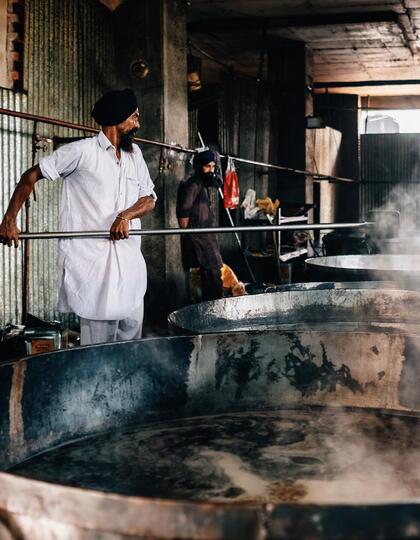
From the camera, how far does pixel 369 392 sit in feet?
9.20

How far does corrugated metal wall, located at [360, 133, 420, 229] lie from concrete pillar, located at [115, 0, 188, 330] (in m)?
11.5

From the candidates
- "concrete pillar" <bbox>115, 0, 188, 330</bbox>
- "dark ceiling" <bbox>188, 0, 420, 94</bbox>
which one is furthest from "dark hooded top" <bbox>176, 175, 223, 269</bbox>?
"dark ceiling" <bbox>188, 0, 420, 94</bbox>

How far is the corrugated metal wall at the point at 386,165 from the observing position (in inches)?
765

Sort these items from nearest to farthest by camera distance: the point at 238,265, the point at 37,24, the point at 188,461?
the point at 188,461 < the point at 37,24 < the point at 238,265

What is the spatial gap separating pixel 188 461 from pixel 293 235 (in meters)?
10.3

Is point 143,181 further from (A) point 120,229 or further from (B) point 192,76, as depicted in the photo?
(B) point 192,76

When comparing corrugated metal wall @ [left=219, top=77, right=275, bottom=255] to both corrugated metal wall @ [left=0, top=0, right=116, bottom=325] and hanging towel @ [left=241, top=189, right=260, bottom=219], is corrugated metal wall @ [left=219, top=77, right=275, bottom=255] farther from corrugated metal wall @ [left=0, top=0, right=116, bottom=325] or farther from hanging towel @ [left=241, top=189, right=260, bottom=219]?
corrugated metal wall @ [left=0, top=0, right=116, bottom=325]

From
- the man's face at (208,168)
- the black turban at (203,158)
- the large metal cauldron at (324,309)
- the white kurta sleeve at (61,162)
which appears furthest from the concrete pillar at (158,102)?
the large metal cauldron at (324,309)

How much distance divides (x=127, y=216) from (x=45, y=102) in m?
3.21

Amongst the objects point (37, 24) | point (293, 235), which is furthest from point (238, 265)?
point (37, 24)

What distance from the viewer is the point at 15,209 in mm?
3834

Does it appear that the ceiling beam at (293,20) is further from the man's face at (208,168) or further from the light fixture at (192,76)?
the man's face at (208,168)

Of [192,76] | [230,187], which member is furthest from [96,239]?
[230,187]

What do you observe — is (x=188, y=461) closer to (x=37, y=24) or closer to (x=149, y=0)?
(x=37, y=24)
